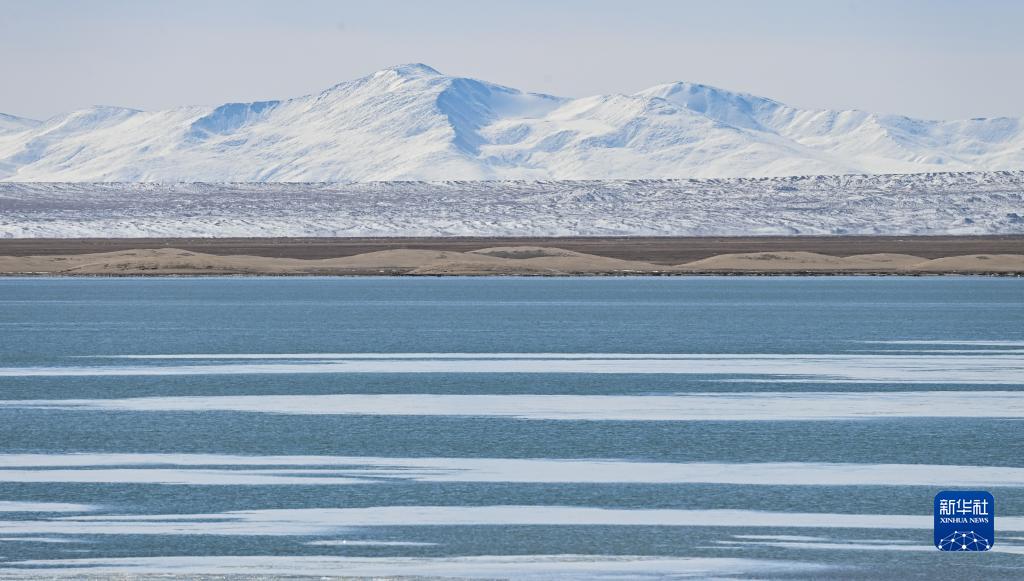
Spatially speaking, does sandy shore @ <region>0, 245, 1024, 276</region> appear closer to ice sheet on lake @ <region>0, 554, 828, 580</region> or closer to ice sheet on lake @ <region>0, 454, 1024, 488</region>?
ice sheet on lake @ <region>0, 454, 1024, 488</region>

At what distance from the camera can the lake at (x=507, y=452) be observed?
17.9m

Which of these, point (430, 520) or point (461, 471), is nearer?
point (430, 520)

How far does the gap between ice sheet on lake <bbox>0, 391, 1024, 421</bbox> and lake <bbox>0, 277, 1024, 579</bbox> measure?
117mm

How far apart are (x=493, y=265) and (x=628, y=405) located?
93889 millimetres

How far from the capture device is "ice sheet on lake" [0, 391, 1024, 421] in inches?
1181

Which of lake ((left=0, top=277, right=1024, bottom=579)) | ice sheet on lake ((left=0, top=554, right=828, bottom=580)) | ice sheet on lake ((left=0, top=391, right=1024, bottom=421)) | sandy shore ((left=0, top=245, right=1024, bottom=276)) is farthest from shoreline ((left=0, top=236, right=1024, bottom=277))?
ice sheet on lake ((left=0, top=554, right=828, bottom=580))

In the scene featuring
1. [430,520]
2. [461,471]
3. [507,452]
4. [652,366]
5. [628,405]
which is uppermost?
[430,520]

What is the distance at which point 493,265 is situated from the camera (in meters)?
126

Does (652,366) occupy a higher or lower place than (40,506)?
lower

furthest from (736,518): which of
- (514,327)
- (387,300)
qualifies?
(387,300)

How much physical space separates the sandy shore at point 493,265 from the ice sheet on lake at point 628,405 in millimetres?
88364

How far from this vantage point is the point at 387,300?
85250 millimetres

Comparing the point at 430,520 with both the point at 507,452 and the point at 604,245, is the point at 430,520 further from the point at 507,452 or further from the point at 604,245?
the point at 604,245

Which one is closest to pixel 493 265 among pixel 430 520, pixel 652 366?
pixel 652 366
